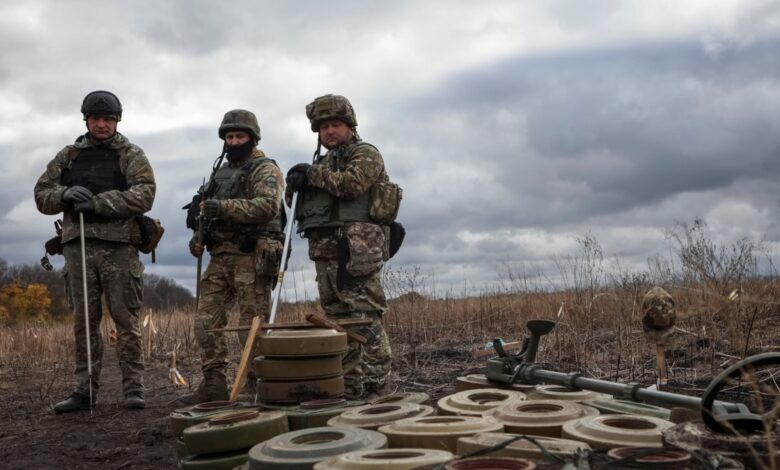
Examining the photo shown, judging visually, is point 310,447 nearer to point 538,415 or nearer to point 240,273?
point 538,415

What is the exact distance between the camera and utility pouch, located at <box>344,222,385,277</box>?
584 cm

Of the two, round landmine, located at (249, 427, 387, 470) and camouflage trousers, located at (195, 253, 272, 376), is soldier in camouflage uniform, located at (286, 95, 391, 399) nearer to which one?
camouflage trousers, located at (195, 253, 272, 376)

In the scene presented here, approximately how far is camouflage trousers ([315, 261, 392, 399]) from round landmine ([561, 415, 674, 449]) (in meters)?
2.65

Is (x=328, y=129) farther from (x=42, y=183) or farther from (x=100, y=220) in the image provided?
(x=42, y=183)

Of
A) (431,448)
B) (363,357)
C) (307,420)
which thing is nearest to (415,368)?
(363,357)

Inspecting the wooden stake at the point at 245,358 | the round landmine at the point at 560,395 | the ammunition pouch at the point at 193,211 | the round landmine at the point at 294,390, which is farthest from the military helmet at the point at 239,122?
the round landmine at the point at 560,395

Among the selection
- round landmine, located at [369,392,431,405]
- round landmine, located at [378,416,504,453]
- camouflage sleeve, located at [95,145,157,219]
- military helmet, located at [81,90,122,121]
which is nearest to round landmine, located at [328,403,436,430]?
round landmine, located at [378,416,504,453]

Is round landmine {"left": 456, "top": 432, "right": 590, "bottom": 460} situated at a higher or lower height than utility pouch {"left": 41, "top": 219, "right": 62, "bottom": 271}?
lower

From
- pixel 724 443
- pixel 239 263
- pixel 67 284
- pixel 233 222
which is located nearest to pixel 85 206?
pixel 67 284

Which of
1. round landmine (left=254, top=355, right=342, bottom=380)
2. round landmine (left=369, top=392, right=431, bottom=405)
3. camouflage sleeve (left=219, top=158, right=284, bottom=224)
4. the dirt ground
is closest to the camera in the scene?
round landmine (left=369, top=392, right=431, bottom=405)

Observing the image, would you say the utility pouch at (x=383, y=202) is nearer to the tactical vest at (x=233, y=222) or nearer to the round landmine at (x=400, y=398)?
the tactical vest at (x=233, y=222)

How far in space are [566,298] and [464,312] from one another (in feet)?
6.48

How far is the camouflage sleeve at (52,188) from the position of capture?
6.38 meters

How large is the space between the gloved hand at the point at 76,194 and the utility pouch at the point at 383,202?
2437mm
